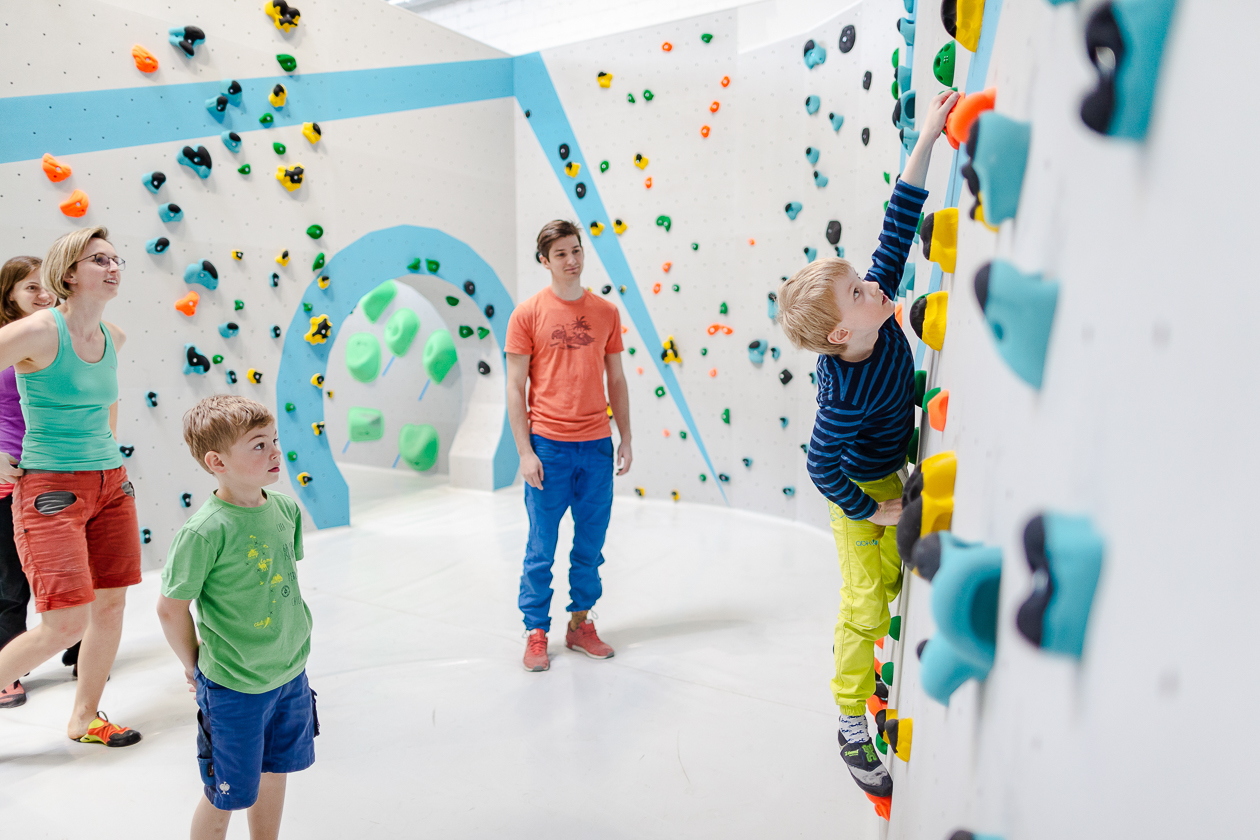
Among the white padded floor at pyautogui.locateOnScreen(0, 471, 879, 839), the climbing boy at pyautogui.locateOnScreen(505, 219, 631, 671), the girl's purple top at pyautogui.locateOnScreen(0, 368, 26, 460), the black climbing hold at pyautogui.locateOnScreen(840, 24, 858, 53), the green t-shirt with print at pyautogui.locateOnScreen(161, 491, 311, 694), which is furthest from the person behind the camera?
the black climbing hold at pyautogui.locateOnScreen(840, 24, 858, 53)

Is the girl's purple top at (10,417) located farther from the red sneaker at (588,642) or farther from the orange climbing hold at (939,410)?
the orange climbing hold at (939,410)

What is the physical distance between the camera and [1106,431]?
15.2 inches

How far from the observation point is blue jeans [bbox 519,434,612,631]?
241 cm

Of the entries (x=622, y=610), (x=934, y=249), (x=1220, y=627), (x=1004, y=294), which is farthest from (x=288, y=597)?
(x=622, y=610)

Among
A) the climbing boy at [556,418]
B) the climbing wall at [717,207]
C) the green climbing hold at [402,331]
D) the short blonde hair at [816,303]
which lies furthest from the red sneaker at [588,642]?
the green climbing hold at [402,331]

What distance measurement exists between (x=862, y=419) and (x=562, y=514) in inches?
51.3

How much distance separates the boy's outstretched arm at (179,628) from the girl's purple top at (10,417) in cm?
124

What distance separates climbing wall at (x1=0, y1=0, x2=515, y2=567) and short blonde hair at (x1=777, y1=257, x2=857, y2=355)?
3.06 metres

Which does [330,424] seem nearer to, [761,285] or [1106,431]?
[761,285]

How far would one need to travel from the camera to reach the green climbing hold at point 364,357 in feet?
19.2

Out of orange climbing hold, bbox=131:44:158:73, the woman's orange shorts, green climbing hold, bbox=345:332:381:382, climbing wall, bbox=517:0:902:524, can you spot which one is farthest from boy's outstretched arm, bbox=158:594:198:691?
green climbing hold, bbox=345:332:381:382

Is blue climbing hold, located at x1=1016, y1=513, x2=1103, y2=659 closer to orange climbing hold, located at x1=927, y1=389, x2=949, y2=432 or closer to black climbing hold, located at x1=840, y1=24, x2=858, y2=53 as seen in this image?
orange climbing hold, located at x1=927, y1=389, x2=949, y2=432

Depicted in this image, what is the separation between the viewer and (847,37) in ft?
12.3

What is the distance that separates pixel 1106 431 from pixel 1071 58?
23 centimetres
